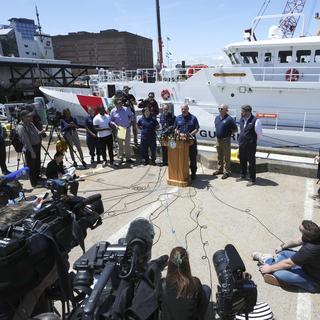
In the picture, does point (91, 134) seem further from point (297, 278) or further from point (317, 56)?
point (317, 56)

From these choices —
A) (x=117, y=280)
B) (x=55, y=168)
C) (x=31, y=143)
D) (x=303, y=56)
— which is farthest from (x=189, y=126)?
(x=303, y=56)

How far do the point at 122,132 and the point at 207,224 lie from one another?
4.11 metres

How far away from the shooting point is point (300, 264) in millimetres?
3229

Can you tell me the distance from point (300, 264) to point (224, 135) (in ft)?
12.7

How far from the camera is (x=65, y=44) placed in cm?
10988

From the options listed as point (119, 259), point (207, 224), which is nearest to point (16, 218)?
point (119, 259)

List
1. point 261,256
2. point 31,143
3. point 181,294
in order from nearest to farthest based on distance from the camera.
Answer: point 181,294 < point 261,256 < point 31,143

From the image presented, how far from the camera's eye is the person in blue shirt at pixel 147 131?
7773 millimetres

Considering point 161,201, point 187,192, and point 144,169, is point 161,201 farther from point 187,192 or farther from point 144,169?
point 144,169

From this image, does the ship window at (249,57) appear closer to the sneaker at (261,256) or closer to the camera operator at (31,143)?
the camera operator at (31,143)

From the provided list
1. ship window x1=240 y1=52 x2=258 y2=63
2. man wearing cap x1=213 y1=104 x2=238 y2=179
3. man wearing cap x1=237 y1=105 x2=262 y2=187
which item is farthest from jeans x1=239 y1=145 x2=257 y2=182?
ship window x1=240 y1=52 x2=258 y2=63

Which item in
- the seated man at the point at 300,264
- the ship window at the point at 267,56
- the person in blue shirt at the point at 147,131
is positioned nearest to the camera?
the seated man at the point at 300,264

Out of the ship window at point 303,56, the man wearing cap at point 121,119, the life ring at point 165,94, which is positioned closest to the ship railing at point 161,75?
the life ring at point 165,94

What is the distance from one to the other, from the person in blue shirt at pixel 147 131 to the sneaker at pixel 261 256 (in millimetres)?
4559
